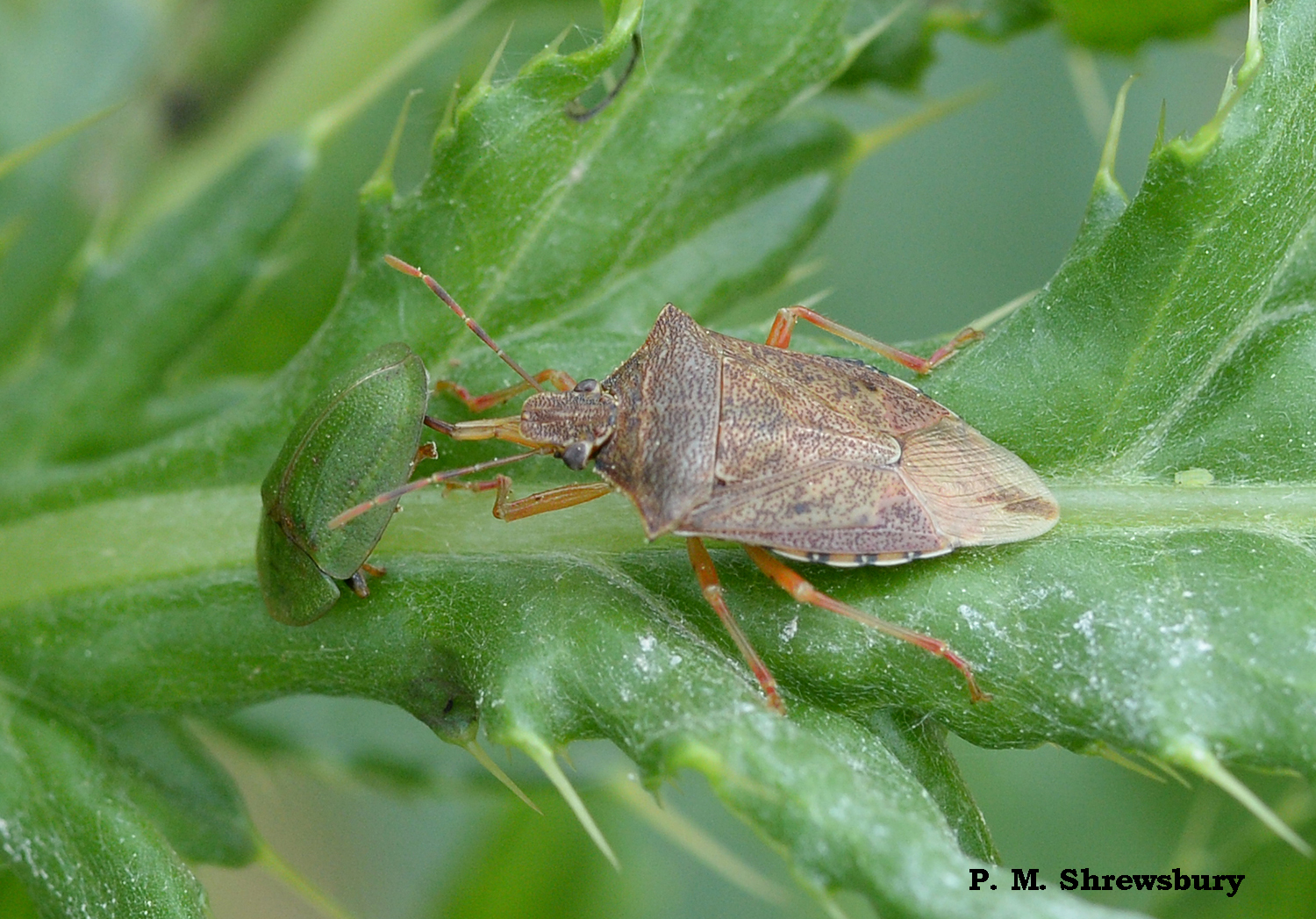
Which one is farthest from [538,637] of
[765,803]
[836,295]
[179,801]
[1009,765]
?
[836,295]

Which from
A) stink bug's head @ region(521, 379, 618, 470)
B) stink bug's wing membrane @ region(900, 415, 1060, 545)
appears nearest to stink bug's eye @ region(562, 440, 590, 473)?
stink bug's head @ region(521, 379, 618, 470)

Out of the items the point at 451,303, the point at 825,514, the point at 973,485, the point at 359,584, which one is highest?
the point at 451,303

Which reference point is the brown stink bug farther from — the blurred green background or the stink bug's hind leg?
the blurred green background

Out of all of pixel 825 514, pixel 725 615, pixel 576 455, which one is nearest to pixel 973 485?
pixel 825 514

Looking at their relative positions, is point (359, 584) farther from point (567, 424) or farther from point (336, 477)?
point (567, 424)

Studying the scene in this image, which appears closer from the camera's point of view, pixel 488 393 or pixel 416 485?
pixel 416 485

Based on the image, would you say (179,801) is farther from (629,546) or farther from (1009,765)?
(1009,765)

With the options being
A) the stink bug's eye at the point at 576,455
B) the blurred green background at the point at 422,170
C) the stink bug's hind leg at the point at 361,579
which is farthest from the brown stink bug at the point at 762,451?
the blurred green background at the point at 422,170
